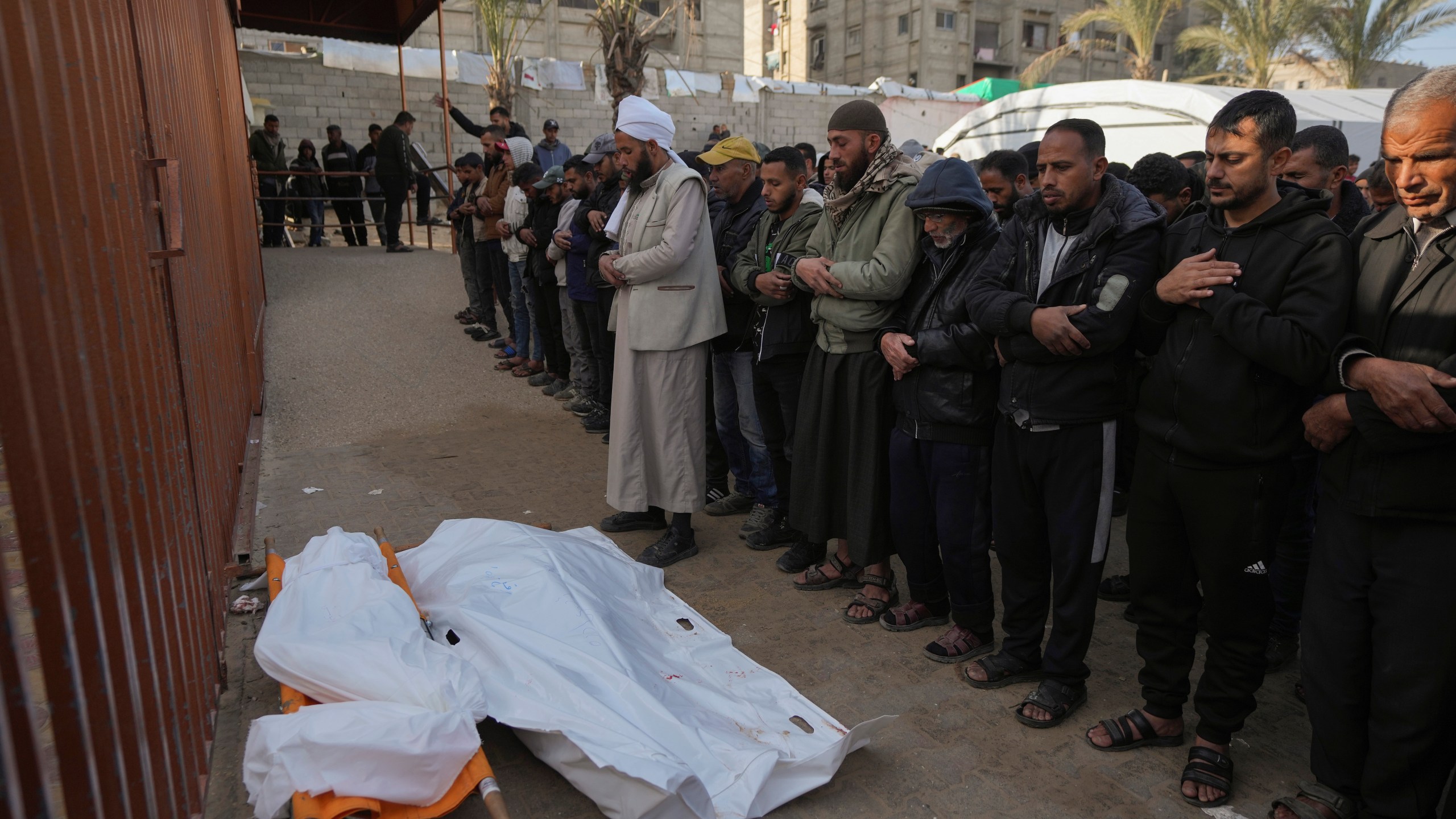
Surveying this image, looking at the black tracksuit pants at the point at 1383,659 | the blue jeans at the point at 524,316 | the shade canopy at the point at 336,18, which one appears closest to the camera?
the black tracksuit pants at the point at 1383,659

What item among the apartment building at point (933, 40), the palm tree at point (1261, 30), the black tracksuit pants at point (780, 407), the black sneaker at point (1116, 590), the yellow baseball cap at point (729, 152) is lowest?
the black sneaker at point (1116, 590)

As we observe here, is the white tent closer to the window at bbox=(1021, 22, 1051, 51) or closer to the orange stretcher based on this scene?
the orange stretcher

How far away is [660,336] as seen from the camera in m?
4.63

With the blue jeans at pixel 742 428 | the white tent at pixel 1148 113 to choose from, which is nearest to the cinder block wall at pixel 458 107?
the white tent at pixel 1148 113

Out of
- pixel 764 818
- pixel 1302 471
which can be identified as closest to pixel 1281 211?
pixel 1302 471

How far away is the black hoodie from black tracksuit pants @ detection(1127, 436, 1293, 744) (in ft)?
0.28

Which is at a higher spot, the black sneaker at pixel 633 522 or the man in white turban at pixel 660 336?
the man in white turban at pixel 660 336

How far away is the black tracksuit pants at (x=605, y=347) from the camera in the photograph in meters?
6.58

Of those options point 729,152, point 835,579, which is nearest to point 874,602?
point 835,579

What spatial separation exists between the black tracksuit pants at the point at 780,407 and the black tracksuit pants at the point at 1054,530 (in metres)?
1.37

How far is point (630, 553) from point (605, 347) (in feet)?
7.85

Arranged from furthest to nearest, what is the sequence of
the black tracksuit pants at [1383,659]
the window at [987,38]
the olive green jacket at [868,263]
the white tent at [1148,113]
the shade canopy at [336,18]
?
the window at [987,38]
the white tent at [1148,113]
the shade canopy at [336,18]
the olive green jacket at [868,263]
the black tracksuit pants at [1383,659]

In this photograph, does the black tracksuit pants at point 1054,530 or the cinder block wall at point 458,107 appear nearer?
the black tracksuit pants at point 1054,530

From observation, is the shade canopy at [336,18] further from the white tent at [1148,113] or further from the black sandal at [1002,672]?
the black sandal at [1002,672]
